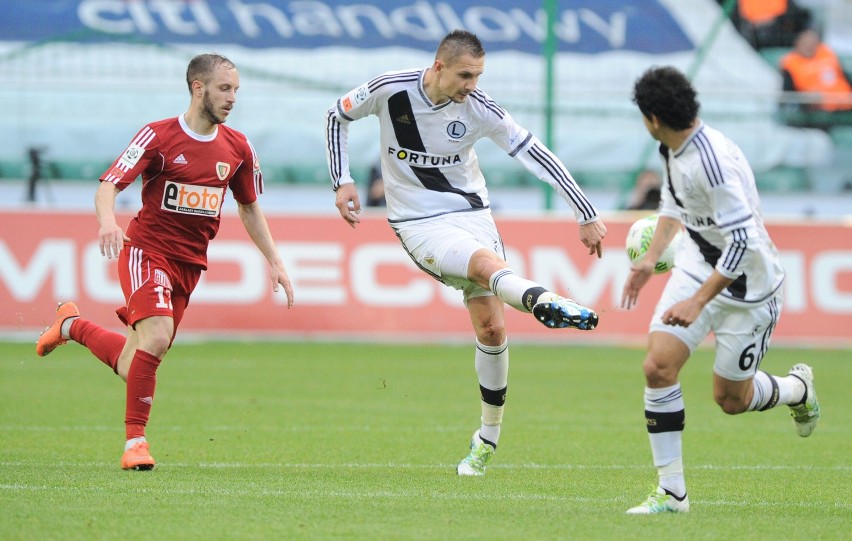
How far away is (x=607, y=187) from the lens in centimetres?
2019

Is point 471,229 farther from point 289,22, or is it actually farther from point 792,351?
point 289,22

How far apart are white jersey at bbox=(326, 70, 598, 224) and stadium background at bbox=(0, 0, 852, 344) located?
8.26m

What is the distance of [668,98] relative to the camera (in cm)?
596

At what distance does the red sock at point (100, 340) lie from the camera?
7.78 metres

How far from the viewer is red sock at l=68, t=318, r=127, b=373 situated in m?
7.78

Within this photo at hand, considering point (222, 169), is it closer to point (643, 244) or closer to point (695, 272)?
point (643, 244)

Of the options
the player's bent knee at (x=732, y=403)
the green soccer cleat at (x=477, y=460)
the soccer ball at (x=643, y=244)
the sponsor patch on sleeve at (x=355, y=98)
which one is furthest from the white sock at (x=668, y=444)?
the sponsor patch on sleeve at (x=355, y=98)

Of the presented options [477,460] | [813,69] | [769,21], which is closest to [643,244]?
[477,460]

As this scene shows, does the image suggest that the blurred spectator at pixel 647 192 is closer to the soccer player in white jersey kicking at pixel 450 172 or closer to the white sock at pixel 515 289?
the soccer player in white jersey kicking at pixel 450 172

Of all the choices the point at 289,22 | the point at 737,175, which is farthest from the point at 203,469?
the point at 289,22

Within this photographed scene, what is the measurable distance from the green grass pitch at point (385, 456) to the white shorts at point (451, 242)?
1067 millimetres

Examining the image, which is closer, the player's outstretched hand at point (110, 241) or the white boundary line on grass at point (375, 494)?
the white boundary line on grass at point (375, 494)

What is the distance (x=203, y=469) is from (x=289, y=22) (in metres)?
16.9

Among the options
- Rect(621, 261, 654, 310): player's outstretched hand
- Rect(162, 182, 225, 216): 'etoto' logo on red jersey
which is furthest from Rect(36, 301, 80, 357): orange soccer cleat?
Rect(621, 261, 654, 310): player's outstretched hand
